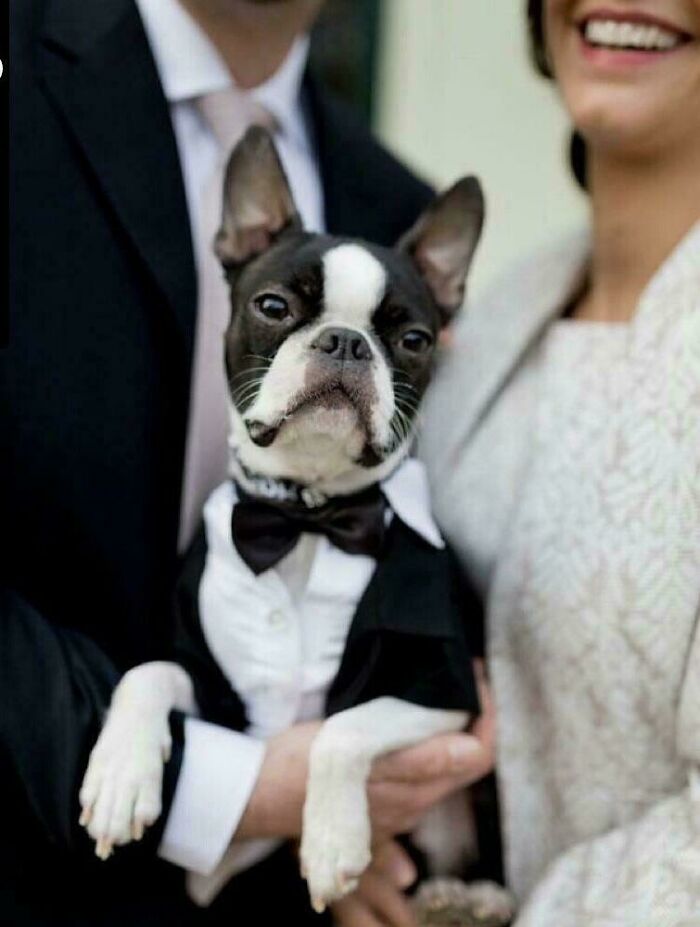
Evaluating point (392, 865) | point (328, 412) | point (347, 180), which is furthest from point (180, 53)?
point (392, 865)

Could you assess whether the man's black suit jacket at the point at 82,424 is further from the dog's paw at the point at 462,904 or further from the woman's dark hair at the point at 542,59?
the woman's dark hair at the point at 542,59

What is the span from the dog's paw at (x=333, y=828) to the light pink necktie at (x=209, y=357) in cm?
31

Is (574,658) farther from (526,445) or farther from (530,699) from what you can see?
(526,445)

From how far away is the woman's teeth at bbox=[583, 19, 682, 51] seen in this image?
1.23m

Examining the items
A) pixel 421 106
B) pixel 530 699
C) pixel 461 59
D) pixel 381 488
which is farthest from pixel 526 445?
pixel 421 106

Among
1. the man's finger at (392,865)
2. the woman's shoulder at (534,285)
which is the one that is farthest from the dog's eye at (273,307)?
the man's finger at (392,865)

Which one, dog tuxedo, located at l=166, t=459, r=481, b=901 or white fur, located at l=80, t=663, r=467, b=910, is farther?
dog tuxedo, located at l=166, t=459, r=481, b=901

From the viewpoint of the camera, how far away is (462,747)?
126 cm

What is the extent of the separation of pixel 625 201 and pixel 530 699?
0.56m

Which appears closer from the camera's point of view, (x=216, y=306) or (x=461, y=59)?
(x=216, y=306)

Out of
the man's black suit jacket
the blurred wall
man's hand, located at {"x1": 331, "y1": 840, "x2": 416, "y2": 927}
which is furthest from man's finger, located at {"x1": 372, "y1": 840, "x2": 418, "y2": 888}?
the blurred wall

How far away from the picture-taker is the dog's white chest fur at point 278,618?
1239 mm

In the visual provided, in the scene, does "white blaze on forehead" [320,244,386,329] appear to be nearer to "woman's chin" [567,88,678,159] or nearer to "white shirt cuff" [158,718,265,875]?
"woman's chin" [567,88,678,159]

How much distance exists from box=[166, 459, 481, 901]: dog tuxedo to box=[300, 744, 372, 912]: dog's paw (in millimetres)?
82
